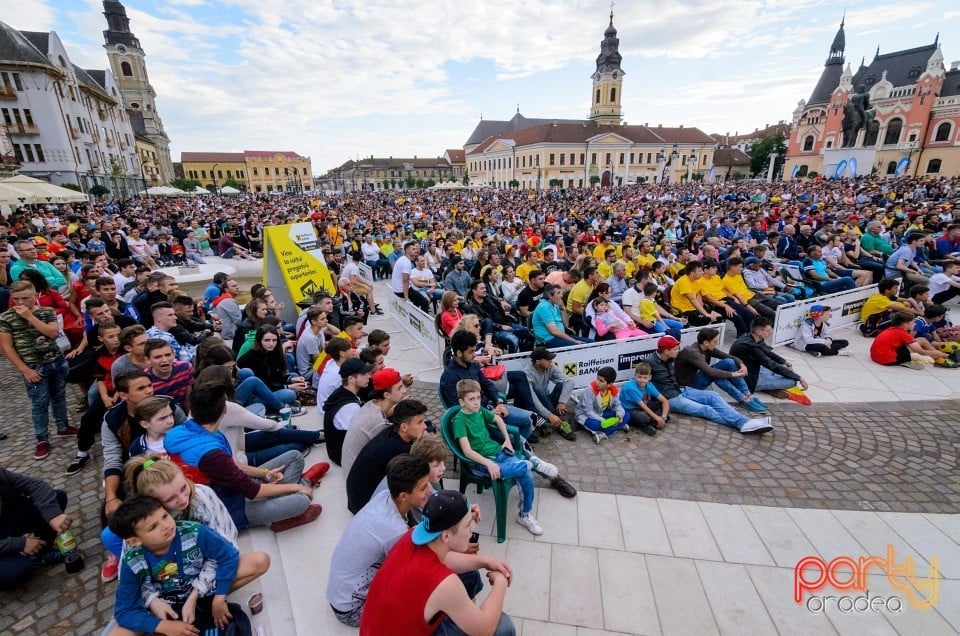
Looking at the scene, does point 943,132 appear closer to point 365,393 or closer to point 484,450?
point 484,450

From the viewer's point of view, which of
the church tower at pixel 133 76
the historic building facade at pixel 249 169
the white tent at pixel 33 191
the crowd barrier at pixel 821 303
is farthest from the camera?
the historic building facade at pixel 249 169

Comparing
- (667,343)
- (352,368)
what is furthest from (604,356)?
(352,368)

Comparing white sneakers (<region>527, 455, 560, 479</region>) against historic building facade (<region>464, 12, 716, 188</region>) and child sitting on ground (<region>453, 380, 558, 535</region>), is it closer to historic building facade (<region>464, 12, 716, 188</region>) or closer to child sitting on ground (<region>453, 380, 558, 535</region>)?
child sitting on ground (<region>453, 380, 558, 535</region>)

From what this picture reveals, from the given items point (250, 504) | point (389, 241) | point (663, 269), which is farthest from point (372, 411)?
point (389, 241)

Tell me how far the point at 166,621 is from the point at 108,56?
332 feet

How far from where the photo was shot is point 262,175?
115m

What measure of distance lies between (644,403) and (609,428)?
24.4 inches

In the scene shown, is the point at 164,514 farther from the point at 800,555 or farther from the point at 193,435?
the point at 800,555

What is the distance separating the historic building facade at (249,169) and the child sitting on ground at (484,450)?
390 ft

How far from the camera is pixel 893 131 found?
59.8m

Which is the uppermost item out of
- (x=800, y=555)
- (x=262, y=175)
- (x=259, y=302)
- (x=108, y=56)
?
(x=108, y=56)

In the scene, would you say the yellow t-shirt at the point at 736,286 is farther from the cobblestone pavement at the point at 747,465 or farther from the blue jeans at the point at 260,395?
the blue jeans at the point at 260,395

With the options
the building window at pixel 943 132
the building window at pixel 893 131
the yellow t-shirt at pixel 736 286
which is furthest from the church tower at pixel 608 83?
the yellow t-shirt at pixel 736 286

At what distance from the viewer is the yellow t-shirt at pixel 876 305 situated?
27.3 feet
